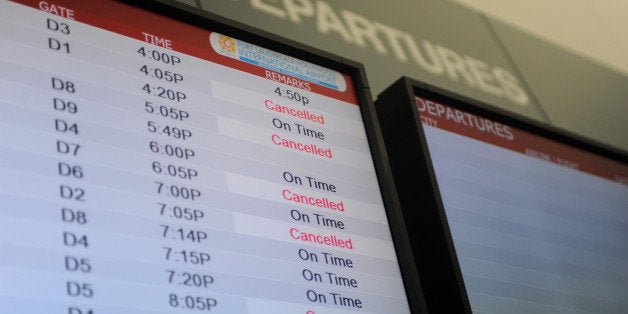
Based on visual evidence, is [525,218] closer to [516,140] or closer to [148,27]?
[516,140]

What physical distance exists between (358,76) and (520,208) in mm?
318

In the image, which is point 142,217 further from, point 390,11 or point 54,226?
point 390,11

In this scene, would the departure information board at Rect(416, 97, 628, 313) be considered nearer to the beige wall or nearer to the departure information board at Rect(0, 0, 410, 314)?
the departure information board at Rect(0, 0, 410, 314)

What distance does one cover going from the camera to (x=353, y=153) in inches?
40.5

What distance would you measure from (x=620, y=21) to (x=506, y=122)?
1.06 meters

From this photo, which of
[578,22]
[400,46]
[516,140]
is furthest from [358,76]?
[578,22]

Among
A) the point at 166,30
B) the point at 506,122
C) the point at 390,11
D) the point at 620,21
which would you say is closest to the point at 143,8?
the point at 166,30

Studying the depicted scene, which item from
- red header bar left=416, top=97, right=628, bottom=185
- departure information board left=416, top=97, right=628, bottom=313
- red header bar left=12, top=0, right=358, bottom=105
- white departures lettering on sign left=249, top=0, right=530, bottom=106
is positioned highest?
white departures lettering on sign left=249, top=0, right=530, bottom=106

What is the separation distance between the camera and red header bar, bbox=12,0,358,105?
876mm

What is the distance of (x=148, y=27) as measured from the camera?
0.93 m

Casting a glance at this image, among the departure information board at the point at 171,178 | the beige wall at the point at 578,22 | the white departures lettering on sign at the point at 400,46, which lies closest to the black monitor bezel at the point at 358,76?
the departure information board at the point at 171,178

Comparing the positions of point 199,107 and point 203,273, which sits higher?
point 199,107

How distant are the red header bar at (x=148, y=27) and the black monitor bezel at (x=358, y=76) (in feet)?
0.04

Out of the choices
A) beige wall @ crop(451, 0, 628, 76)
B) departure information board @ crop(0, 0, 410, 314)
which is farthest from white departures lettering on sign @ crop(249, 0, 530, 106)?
departure information board @ crop(0, 0, 410, 314)
